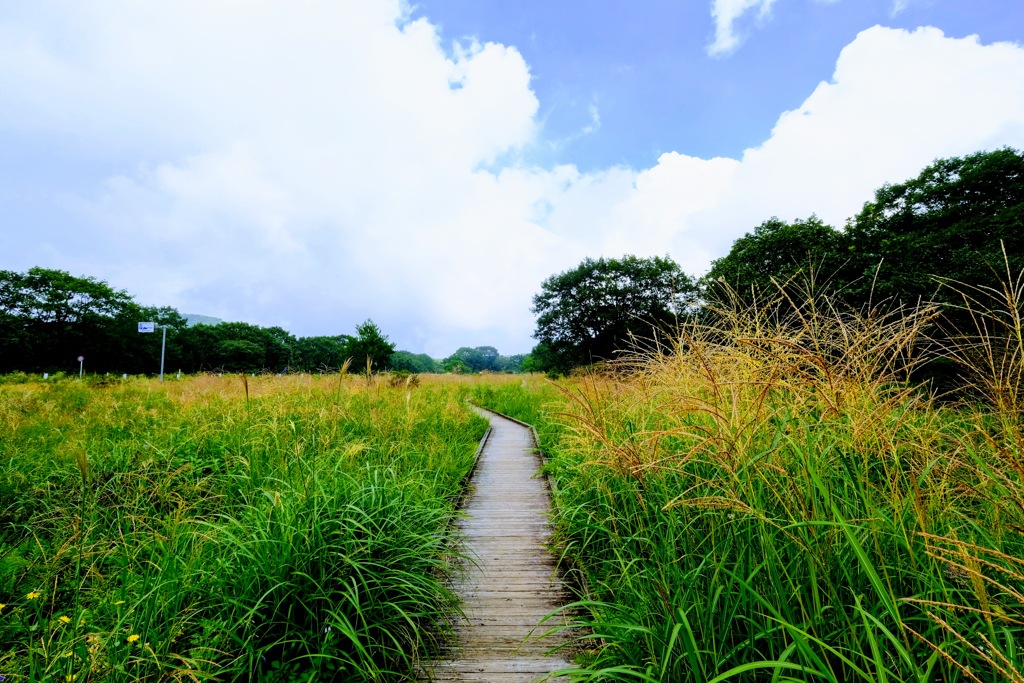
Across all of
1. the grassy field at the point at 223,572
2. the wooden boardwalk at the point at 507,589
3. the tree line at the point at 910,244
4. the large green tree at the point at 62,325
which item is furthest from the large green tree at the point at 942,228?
the large green tree at the point at 62,325

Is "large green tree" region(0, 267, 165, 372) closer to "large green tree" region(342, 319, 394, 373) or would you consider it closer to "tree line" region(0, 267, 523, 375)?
"tree line" region(0, 267, 523, 375)

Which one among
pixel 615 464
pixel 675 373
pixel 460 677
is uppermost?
pixel 675 373

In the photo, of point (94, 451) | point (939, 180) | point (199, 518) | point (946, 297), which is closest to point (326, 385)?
point (94, 451)

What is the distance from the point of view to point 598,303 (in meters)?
31.0

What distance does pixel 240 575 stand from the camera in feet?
9.46

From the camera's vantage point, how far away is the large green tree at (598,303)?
3072 cm

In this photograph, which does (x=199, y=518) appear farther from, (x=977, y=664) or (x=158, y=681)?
(x=977, y=664)

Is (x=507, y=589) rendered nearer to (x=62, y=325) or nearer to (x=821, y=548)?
(x=821, y=548)

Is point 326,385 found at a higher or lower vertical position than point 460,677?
higher

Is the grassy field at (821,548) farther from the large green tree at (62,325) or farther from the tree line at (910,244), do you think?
the large green tree at (62,325)

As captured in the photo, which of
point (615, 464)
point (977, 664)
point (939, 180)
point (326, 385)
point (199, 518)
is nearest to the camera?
point (977, 664)

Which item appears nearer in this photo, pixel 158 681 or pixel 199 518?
pixel 158 681

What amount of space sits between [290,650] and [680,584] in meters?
2.40

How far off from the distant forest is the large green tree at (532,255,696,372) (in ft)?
0.30
